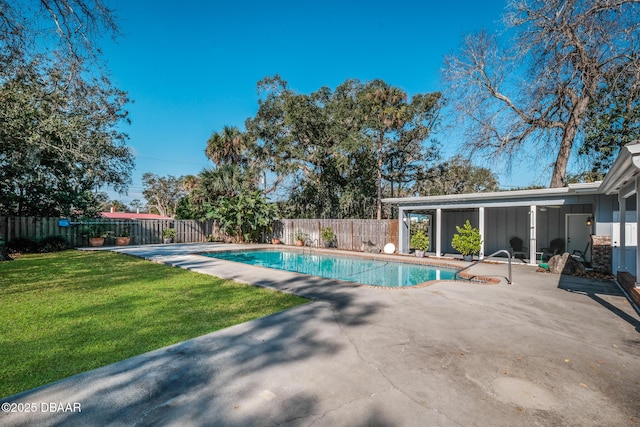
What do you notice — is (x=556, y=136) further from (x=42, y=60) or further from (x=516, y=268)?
(x=42, y=60)

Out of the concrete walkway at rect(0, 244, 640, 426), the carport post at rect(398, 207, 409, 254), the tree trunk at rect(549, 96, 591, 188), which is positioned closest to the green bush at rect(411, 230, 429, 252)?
the carport post at rect(398, 207, 409, 254)

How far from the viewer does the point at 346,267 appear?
11.3m

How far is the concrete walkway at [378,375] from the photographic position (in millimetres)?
2211

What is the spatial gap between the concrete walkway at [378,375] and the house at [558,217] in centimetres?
264

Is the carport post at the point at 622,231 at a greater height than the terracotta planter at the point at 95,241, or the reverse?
the carport post at the point at 622,231

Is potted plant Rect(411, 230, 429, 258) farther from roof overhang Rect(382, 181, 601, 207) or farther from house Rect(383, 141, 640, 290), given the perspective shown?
roof overhang Rect(382, 181, 601, 207)

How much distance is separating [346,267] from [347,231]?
4122mm

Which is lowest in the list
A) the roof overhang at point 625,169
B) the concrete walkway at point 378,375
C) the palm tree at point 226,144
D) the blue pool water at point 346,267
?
the blue pool water at point 346,267

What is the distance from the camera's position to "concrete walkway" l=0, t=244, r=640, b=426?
2211 millimetres

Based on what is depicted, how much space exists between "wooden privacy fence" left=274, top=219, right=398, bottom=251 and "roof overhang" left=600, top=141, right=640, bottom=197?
25.8ft

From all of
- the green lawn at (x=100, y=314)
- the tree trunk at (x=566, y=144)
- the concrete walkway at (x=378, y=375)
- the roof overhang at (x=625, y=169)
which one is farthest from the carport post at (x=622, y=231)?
the tree trunk at (x=566, y=144)

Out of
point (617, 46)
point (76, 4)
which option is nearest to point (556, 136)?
point (617, 46)

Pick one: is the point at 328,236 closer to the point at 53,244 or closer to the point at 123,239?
the point at 123,239

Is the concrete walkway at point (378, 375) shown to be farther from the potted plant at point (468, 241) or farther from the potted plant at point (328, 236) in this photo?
the potted plant at point (328, 236)
